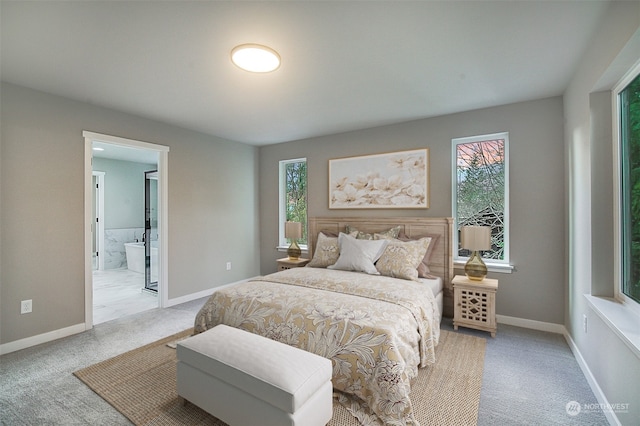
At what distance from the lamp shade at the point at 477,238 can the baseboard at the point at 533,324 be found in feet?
3.11

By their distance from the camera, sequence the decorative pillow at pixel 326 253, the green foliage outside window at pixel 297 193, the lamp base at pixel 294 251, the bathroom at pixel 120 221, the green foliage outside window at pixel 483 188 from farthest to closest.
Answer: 1. the bathroom at pixel 120 221
2. the green foliage outside window at pixel 297 193
3. the lamp base at pixel 294 251
4. the decorative pillow at pixel 326 253
5. the green foliage outside window at pixel 483 188

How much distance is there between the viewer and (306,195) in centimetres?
495

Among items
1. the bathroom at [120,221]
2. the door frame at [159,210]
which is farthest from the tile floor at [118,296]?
the door frame at [159,210]

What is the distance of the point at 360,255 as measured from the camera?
338cm

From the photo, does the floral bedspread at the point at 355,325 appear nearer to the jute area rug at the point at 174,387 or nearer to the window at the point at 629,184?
the jute area rug at the point at 174,387

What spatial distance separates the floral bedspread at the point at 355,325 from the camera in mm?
1787

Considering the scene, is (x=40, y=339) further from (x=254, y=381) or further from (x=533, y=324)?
(x=533, y=324)

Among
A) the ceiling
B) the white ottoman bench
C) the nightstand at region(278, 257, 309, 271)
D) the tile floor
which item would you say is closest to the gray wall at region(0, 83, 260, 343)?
the ceiling

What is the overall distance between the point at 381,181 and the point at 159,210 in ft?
10.3

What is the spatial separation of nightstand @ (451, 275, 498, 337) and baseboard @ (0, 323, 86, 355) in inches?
163

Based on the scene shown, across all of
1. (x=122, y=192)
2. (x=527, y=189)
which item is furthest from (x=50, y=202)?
(x=527, y=189)

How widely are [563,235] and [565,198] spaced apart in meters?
0.39

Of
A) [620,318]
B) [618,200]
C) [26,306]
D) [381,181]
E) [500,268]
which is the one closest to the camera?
[620,318]

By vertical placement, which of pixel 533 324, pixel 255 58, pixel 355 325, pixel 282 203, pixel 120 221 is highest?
pixel 255 58
